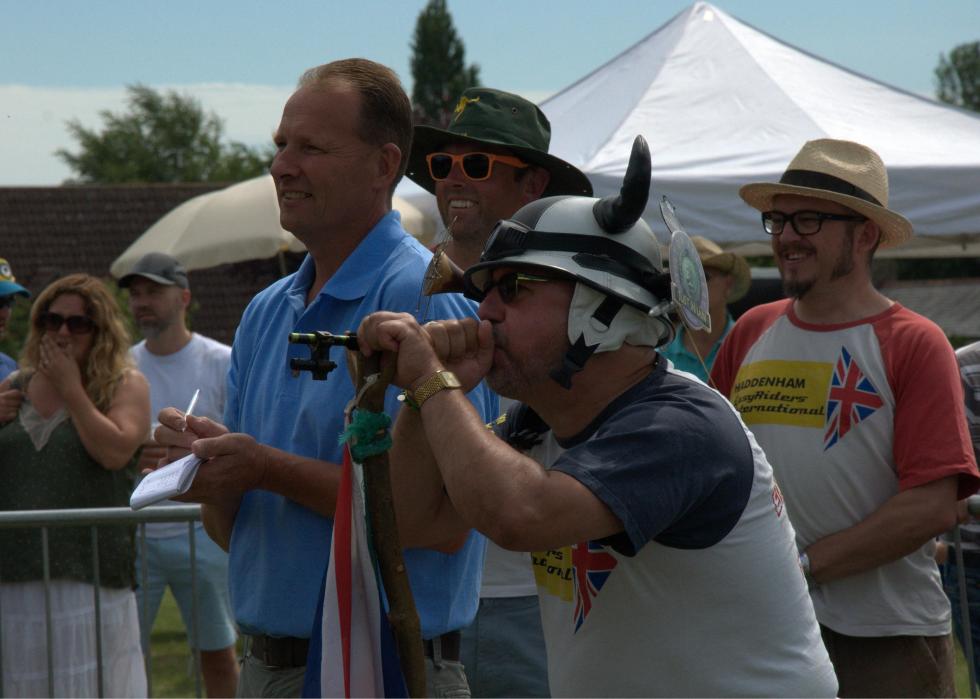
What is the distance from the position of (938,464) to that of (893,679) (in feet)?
2.36

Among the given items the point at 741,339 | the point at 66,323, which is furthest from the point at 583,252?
the point at 66,323

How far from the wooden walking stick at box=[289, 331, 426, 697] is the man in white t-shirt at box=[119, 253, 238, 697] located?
149 inches

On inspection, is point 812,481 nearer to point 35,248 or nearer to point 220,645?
point 220,645

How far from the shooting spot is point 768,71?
8.27m

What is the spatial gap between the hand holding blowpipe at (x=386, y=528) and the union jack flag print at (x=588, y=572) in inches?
12.8

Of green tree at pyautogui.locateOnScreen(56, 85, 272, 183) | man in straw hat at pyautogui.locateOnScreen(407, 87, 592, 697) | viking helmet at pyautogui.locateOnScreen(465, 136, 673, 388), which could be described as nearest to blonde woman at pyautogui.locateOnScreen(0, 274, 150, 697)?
man in straw hat at pyautogui.locateOnScreen(407, 87, 592, 697)

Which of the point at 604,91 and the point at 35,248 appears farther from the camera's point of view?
the point at 35,248

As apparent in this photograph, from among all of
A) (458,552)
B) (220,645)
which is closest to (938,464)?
(458,552)

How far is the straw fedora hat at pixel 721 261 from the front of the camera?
280 inches

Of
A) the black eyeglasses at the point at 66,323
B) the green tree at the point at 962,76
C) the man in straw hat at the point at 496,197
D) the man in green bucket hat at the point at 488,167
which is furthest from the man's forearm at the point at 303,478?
the green tree at the point at 962,76

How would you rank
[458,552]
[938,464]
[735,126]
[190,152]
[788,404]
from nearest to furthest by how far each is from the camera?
1. [458,552]
2. [938,464]
3. [788,404]
4. [735,126]
5. [190,152]

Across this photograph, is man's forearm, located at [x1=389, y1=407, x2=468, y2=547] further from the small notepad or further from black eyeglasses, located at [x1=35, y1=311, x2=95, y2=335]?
black eyeglasses, located at [x1=35, y1=311, x2=95, y2=335]

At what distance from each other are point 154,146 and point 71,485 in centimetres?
6399

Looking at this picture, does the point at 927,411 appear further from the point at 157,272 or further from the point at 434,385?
the point at 157,272
